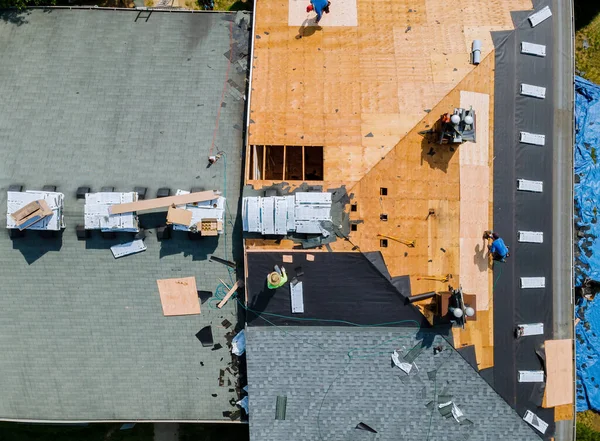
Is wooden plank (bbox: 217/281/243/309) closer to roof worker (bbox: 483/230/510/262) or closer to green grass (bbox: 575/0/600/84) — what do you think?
roof worker (bbox: 483/230/510/262)

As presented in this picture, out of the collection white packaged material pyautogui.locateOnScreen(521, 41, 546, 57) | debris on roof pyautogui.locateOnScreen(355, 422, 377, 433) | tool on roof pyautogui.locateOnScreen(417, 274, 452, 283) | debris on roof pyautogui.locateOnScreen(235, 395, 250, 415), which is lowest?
debris on roof pyautogui.locateOnScreen(355, 422, 377, 433)

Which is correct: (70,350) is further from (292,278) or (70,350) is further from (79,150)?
(292,278)

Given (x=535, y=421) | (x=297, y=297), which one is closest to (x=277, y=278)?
(x=297, y=297)

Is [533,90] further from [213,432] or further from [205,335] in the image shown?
[213,432]

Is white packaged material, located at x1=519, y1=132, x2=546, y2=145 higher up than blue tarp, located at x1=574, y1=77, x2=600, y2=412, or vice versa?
white packaged material, located at x1=519, y1=132, x2=546, y2=145

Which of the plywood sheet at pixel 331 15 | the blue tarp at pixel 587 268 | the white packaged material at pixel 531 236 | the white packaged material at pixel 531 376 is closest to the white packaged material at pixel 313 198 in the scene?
the plywood sheet at pixel 331 15

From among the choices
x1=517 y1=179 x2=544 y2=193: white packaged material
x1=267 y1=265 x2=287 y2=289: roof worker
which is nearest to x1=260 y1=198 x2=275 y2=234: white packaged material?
x1=267 y1=265 x2=287 y2=289: roof worker

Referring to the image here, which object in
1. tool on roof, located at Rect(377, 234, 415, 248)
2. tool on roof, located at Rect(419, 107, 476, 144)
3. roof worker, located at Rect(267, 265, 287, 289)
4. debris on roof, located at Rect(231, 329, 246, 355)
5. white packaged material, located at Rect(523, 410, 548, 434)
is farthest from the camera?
debris on roof, located at Rect(231, 329, 246, 355)

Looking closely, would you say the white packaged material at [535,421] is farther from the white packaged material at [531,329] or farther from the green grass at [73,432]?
the green grass at [73,432]
